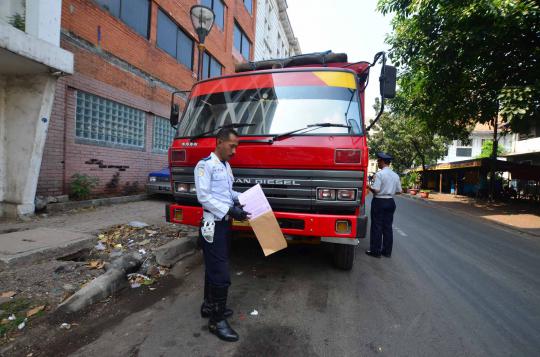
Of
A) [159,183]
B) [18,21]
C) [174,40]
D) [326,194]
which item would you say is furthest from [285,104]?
[174,40]

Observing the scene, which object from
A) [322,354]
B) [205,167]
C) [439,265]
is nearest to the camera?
[322,354]

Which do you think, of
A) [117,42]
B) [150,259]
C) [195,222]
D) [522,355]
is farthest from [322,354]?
[117,42]

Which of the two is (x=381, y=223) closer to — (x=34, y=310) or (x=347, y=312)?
(x=347, y=312)

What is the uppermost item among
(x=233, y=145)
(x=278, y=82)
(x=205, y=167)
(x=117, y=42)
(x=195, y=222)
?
(x=117, y=42)

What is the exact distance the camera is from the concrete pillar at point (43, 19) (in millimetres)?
5770

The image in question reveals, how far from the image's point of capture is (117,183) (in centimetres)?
930

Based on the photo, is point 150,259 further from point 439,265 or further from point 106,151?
point 106,151

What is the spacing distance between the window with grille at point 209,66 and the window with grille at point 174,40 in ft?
5.13

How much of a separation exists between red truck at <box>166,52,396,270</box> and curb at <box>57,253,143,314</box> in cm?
74

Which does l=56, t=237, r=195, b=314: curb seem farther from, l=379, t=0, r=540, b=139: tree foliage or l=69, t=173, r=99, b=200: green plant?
l=379, t=0, r=540, b=139: tree foliage

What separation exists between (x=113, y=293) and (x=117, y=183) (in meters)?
6.52

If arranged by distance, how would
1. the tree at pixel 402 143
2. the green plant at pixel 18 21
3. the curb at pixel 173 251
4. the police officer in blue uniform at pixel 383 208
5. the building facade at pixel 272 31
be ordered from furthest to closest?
the tree at pixel 402 143 → the building facade at pixel 272 31 → the green plant at pixel 18 21 → the police officer in blue uniform at pixel 383 208 → the curb at pixel 173 251

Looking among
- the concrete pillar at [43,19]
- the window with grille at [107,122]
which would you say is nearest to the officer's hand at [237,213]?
the concrete pillar at [43,19]

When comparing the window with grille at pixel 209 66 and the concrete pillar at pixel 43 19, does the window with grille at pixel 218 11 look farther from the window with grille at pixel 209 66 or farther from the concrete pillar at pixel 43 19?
the concrete pillar at pixel 43 19
